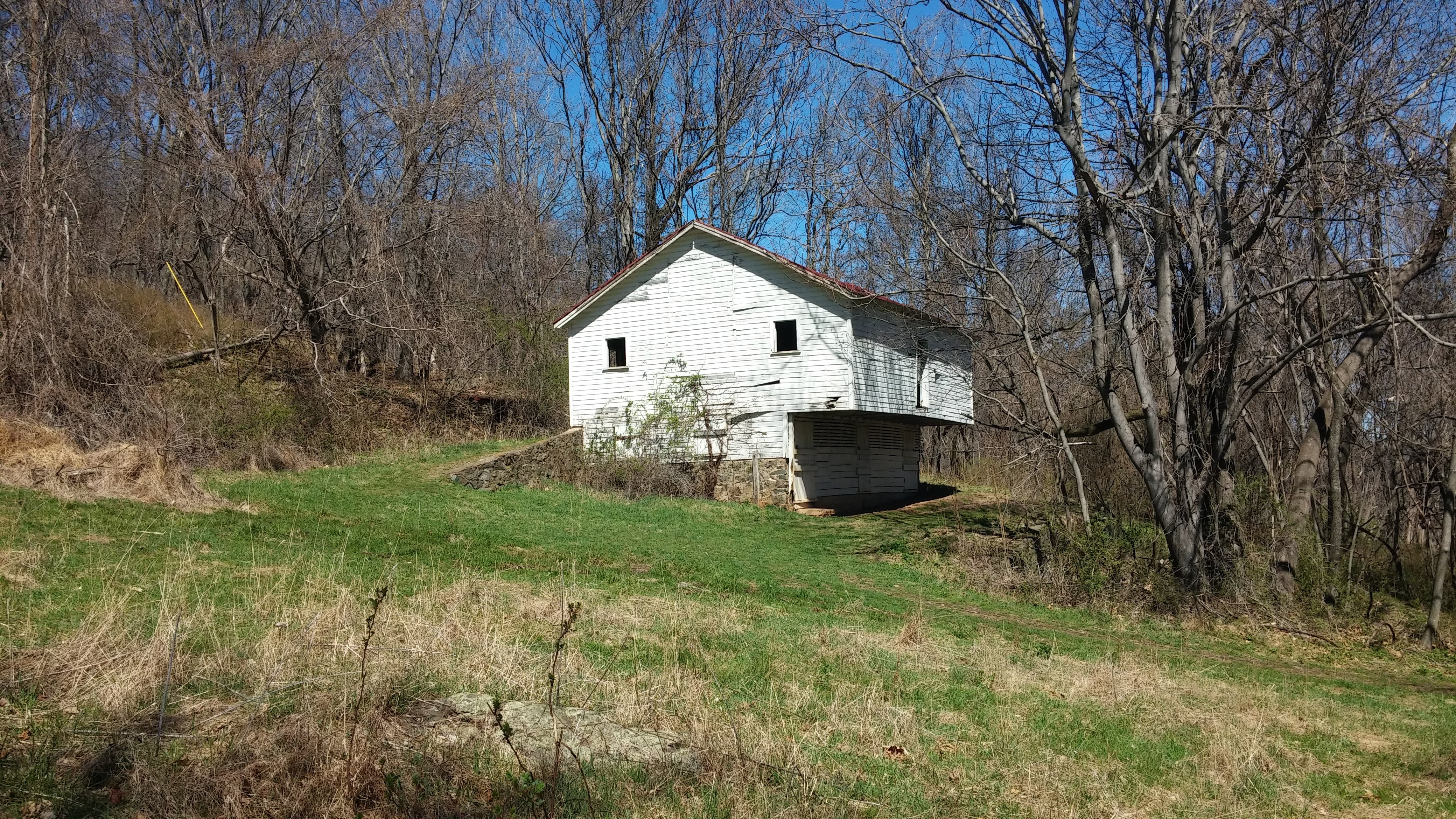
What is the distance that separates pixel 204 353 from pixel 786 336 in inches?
554

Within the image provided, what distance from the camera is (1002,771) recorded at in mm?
5867

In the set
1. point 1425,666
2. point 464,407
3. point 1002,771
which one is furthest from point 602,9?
point 1002,771

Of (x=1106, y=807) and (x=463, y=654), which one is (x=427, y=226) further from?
(x=1106, y=807)

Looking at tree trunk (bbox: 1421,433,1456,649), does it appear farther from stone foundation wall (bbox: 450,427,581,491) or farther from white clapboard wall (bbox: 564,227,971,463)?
stone foundation wall (bbox: 450,427,581,491)

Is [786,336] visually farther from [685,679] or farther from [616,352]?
[685,679]

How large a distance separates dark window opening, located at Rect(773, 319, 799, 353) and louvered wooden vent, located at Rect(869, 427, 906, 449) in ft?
16.7

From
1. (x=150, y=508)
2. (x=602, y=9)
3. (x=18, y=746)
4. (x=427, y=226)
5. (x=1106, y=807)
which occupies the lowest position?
(x=1106, y=807)

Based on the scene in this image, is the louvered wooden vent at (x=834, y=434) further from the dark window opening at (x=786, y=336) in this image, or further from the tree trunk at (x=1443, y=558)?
the tree trunk at (x=1443, y=558)

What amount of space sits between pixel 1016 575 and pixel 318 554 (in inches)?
420

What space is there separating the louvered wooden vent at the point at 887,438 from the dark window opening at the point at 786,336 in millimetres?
5096

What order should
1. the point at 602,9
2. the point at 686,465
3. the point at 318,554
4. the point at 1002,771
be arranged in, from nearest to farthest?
the point at 1002,771 < the point at 318,554 < the point at 686,465 < the point at 602,9

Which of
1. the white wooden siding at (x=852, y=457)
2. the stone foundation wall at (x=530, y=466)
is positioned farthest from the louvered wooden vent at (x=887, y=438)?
the stone foundation wall at (x=530, y=466)

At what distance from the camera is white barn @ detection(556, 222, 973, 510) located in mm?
25328

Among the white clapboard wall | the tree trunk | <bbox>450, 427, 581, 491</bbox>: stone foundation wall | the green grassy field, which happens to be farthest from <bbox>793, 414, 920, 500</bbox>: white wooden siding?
the tree trunk
